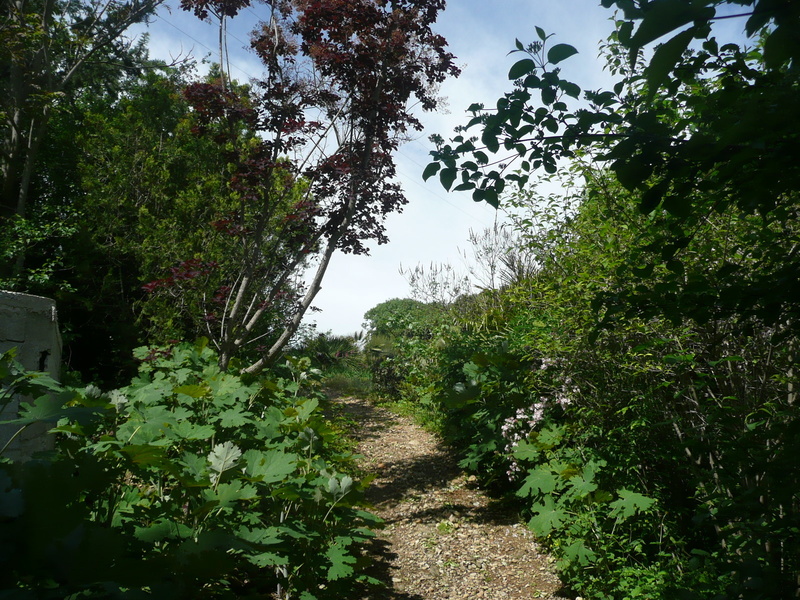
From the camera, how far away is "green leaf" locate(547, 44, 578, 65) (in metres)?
1.45

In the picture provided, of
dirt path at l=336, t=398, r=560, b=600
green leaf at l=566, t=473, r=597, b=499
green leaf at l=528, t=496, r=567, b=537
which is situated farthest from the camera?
dirt path at l=336, t=398, r=560, b=600

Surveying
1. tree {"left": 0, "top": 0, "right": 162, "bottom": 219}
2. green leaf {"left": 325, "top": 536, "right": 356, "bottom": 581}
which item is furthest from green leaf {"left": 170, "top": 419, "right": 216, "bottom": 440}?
tree {"left": 0, "top": 0, "right": 162, "bottom": 219}

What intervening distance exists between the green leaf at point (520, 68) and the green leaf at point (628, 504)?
8.14 feet

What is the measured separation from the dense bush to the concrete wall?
0.85ft

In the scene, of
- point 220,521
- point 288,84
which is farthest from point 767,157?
point 288,84

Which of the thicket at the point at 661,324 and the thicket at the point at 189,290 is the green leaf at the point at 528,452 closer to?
the thicket at the point at 661,324

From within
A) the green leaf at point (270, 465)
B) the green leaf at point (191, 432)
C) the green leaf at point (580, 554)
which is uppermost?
the green leaf at point (191, 432)

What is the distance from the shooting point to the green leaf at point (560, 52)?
56.9 inches

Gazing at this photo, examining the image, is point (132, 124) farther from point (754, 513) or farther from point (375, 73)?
point (754, 513)

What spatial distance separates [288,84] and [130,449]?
14.1 feet

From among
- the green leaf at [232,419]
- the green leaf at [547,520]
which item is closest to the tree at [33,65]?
the green leaf at [232,419]

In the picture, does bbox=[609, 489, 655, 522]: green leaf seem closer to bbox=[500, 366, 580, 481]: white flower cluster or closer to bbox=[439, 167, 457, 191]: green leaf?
bbox=[500, 366, 580, 481]: white flower cluster

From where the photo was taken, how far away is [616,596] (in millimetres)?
2938

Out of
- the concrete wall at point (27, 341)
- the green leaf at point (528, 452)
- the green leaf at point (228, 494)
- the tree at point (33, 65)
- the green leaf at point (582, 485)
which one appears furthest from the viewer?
the tree at point (33, 65)
